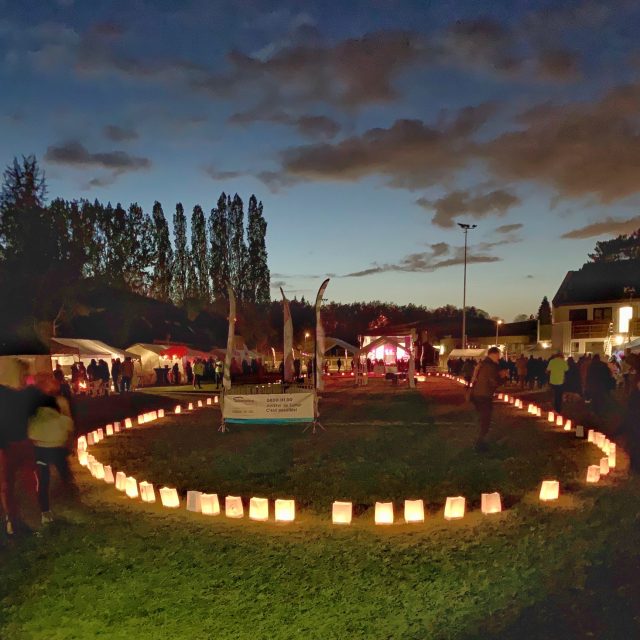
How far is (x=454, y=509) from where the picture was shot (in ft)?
22.6

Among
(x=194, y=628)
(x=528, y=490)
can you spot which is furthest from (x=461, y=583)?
(x=528, y=490)

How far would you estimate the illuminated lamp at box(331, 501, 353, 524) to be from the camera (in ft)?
22.2

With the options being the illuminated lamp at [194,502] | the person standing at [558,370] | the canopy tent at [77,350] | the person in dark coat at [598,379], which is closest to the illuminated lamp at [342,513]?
the illuminated lamp at [194,502]

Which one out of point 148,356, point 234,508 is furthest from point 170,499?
point 148,356

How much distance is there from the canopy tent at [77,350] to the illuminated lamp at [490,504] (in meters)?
25.2

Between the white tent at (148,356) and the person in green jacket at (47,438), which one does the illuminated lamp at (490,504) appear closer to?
the person in green jacket at (47,438)

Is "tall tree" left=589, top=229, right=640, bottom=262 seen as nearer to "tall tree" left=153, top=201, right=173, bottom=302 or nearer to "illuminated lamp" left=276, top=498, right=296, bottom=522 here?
"tall tree" left=153, top=201, right=173, bottom=302

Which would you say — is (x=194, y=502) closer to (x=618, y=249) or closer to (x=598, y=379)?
(x=598, y=379)

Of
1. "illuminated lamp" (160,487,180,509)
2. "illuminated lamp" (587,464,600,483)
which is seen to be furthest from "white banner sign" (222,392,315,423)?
"illuminated lamp" (587,464,600,483)

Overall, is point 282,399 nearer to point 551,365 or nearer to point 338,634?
point 551,365

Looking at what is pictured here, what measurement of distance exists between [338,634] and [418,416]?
45.6 feet

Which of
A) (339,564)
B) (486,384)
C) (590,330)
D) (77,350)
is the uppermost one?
(590,330)

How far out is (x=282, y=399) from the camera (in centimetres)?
1437

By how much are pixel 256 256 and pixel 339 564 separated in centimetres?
5556
